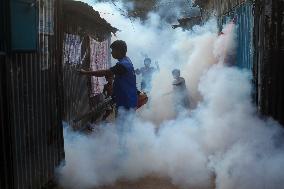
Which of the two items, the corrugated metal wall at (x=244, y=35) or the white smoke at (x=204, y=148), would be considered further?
the corrugated metal wall at (x=244, y=35)

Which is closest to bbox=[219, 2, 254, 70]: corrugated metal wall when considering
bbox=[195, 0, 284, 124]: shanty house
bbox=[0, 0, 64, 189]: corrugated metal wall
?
bbox=[195, 0, 284, 124]: shanty house

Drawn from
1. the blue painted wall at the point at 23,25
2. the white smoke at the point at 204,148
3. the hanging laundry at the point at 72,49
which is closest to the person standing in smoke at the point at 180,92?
the white smoke at the point at 204,148

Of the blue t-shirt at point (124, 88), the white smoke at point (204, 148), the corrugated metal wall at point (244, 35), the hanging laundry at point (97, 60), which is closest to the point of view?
the white smoke at point (204, 148)

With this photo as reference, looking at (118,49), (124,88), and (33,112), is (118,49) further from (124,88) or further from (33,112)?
(33,112)

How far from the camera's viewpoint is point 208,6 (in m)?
23.3

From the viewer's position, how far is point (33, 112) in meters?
5.97

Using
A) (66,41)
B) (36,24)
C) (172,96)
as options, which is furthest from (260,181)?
(172,96)

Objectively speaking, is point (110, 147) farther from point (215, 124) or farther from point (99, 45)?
point (99, 45)

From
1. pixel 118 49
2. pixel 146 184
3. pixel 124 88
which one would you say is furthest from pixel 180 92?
pixel 146 184

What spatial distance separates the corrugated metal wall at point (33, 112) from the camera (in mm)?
5051

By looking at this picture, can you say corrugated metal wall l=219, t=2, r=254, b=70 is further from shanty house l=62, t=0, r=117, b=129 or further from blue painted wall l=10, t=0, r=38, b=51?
blue painted wall l=10, t=0, r=38, b=51

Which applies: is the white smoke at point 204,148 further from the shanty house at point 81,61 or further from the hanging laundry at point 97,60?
the hanging laundry at point 97,60

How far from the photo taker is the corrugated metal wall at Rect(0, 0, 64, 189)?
505cm

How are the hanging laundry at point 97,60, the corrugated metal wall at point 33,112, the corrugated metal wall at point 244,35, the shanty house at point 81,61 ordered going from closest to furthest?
1. the corrugated metal wall at point 33,112
2. the corrugated metal wall at point 244,35
3. the shanty house at point 81,61
4. the hanging laundry at point 97,60
